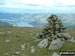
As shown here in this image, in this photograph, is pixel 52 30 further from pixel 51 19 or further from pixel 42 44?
pixel 42 44

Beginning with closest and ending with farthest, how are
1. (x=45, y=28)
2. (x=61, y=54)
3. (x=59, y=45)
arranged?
(x=61, y=54) → (x=59, y=45) → (x=45, y=28)

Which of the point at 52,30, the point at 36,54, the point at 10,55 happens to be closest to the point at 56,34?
the point at 52,30

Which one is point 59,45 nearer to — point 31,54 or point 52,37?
point 31,54

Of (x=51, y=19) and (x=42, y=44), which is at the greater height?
(x=51, y=19)

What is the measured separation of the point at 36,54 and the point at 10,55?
3520 millimetres

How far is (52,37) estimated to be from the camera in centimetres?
2631

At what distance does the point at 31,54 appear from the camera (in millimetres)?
18109

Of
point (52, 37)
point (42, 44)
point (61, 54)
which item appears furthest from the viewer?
point (52, 37)

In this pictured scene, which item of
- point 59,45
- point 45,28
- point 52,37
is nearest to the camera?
point 59,45

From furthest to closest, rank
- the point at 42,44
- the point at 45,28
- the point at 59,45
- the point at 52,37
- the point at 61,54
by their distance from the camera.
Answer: the point at 45,28
the point at 52,37
the point at 42,44
the point at 59,45
the point at 61,54

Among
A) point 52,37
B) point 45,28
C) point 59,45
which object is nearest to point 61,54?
point 59,45

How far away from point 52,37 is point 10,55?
1104 cm

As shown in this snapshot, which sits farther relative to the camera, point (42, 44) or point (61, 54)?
point (42, 44)

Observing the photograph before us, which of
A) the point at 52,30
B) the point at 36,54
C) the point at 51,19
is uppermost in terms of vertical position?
the point at 51,19
